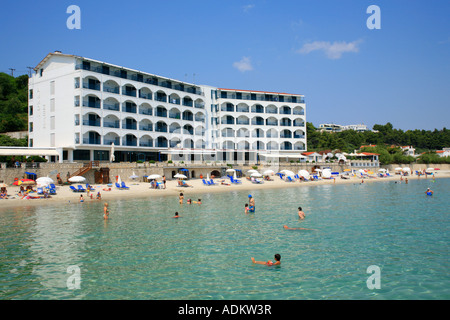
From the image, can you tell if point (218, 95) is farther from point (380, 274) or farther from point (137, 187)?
point (380, 274)

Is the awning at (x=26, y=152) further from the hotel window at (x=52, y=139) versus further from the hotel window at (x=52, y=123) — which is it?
the hotel window at (x=52, y=123)

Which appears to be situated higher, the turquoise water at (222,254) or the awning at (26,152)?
the awning at (26,152)

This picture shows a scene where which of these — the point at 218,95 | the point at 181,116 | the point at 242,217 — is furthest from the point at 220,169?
the point at 242,217

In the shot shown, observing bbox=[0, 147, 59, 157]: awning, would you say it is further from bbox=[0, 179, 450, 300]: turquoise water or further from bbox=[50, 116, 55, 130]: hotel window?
bbox=[0, 179, 450, 300]: turquoise water

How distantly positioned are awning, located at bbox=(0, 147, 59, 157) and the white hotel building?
146cm

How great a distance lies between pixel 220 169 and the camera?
5262 centimetres

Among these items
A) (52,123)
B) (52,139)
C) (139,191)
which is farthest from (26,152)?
(139,191)

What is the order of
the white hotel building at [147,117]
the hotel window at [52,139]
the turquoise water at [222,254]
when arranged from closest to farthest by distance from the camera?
1. the turquoise water at [222,254]
2. the white hotel building at [147,117]
3. the hotel window at [52,139]

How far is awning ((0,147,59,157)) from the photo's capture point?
36.4 metres

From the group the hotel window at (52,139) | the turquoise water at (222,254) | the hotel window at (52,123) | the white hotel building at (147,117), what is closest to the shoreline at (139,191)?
the turquoise water at (222,254)

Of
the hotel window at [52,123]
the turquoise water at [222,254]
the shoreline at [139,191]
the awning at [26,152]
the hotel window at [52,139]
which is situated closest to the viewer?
the turquoise water at [222,254]

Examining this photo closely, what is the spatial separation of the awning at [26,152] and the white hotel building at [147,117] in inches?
57.6

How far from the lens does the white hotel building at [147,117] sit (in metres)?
45.3
